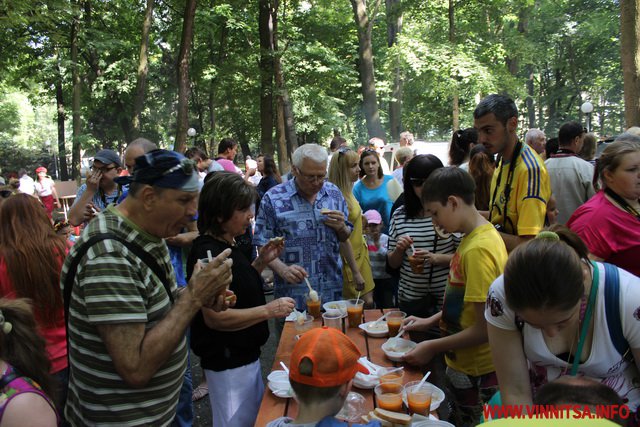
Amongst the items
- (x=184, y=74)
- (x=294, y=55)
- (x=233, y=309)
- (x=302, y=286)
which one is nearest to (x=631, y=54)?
(x=302, y=286)

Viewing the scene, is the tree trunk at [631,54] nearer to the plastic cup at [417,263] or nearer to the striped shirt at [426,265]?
the striped shirt at [426,265]

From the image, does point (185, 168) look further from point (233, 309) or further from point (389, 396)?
point (389, 396)

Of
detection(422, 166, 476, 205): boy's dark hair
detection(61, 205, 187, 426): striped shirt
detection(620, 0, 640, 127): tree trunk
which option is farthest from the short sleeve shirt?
detection(620, 0, 640, 127): tree trunk

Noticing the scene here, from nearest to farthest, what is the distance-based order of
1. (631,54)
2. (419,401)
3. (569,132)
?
1. (419,401)
2. (569,132)
3. (631,54)

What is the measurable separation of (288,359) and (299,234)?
1.19m

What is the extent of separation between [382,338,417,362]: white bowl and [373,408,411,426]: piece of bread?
20.7 inches

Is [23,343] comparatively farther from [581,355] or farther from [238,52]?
[238,52]

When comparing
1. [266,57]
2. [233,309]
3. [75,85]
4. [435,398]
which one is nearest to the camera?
[435,398]

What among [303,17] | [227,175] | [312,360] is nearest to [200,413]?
[227,175]

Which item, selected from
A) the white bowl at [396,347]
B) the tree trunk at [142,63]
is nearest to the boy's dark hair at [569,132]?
the white bowl at [396,347]

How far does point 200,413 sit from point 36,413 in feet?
8.31

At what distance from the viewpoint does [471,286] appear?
2152 millimetres

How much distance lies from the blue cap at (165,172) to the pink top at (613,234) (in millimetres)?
2262

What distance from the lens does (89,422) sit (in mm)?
1817
